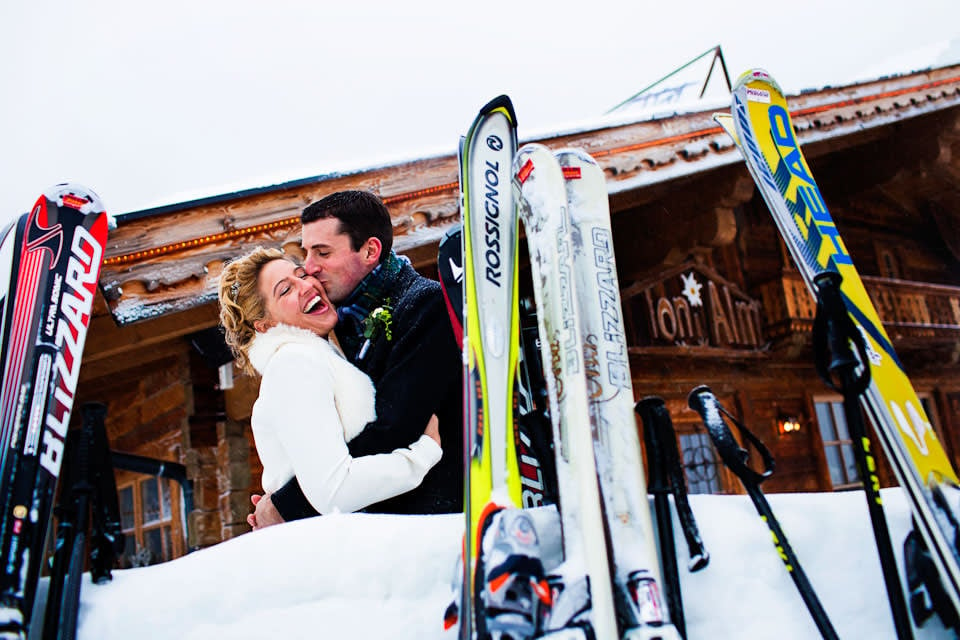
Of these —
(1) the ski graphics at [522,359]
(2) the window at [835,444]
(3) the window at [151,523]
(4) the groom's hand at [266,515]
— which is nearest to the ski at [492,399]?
(1) the ski graphics at [522,359]

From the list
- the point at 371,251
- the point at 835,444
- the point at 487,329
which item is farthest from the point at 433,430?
the point at 835,444

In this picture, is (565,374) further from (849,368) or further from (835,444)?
(835,444)

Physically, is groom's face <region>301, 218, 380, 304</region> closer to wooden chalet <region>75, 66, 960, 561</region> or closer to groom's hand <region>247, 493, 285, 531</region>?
groom's hand <region>247, 493, 285, 531</region>

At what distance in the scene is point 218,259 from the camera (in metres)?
2.78

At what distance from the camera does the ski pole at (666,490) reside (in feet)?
4.04

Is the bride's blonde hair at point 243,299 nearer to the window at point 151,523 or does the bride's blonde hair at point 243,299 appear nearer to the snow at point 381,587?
the snow at point 381,587

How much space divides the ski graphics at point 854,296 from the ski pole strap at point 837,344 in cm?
4

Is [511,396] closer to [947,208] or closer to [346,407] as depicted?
[346,407]

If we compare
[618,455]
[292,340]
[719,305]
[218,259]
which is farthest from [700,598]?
[719,305]

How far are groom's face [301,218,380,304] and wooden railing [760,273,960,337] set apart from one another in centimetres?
608

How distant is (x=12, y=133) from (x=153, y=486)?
83639 millimetres

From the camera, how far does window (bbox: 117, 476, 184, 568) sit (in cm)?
500

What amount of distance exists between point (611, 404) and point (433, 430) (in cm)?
55

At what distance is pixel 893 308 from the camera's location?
7711mm
